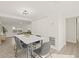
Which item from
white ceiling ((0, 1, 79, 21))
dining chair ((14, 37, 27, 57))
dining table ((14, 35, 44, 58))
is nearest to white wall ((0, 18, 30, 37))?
white ceiling ((0, 1, 79, 21))

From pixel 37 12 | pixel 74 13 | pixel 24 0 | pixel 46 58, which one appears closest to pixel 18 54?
pixel 46 58

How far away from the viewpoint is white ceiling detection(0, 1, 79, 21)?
1638 mm

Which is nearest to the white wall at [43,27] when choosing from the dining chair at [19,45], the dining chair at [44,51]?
the dining chair at [44,51]

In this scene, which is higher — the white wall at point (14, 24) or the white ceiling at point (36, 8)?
the white ceiling at point (36, 8)

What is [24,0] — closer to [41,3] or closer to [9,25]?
[41,3]

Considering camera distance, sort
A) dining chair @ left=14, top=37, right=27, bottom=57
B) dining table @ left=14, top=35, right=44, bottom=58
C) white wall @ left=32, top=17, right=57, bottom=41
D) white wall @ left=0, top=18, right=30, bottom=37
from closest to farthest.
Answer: white wall @ left=0, top=18, right=30, bottom=37 < white wall @ left=32, top=17, right=57, bottom=41 < dining table @ left=14, top=35, right=44, bottom=58 < dining chair @ left=14, top=37, right=27, bottom=57

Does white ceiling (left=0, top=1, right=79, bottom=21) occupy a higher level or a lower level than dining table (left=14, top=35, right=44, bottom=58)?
higher

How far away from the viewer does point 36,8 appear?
172 centimetres

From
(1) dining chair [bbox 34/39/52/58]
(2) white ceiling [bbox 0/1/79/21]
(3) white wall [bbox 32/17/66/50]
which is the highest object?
(2) white ceiling [bbox 0/1/79/21]

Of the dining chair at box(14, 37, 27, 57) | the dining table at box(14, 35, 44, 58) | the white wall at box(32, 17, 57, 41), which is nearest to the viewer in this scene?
the white wall at box(32, 17, 57, 41)

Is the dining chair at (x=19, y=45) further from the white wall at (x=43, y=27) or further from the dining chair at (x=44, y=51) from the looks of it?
the white wall at (x=43, y=27)

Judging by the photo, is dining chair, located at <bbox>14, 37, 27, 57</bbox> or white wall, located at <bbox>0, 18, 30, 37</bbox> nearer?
white wall, located at <bbox>0, 18, 30, 37</bbox>

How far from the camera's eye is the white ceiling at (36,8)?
1638 mm

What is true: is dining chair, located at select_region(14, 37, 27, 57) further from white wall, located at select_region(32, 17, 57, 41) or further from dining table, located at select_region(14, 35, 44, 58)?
white wall, located at select_region(32, 17, 57, 41)
